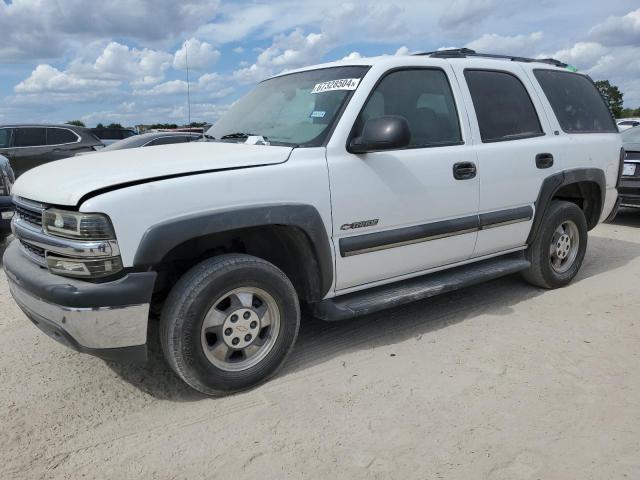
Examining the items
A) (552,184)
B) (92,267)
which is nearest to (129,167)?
(92,267)

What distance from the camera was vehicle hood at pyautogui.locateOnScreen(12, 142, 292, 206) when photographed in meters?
2.71

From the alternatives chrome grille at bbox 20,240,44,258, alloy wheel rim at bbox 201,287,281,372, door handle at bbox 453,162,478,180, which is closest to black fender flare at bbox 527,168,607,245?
door handle at bbox 453,162,478,180

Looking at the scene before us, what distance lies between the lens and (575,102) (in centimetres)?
501

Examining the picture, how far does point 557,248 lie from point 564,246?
118 mm

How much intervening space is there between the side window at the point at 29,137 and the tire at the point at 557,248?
9546 mm

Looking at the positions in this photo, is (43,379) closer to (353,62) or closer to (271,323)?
(271,323)

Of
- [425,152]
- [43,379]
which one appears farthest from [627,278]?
[43,379]

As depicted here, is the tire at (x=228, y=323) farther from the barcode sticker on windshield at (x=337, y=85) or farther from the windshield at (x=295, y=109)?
the barcode sticker on windshield at (x=337, y=85)

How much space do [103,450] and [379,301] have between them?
1.80m

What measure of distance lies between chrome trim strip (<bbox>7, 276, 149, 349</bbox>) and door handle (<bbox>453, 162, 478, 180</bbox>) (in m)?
2.25

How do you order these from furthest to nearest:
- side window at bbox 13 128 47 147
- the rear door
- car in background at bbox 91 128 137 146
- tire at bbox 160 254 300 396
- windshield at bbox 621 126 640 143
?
→ car in background at bbox 91 128 137 146 → side window at bbox 13 128 47 147 → windshield at bbox 621 126 640 143 → the rear door → tire at bbox 160 254 300 396

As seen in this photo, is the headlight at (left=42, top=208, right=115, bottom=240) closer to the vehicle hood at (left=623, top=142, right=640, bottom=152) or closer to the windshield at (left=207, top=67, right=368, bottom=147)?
the windshield at (left=207, top=67, right=368, bottom=147)

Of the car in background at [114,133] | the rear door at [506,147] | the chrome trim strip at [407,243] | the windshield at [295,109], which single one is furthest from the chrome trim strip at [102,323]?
the car in background at [114,133]

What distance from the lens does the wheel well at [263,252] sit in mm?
3137
